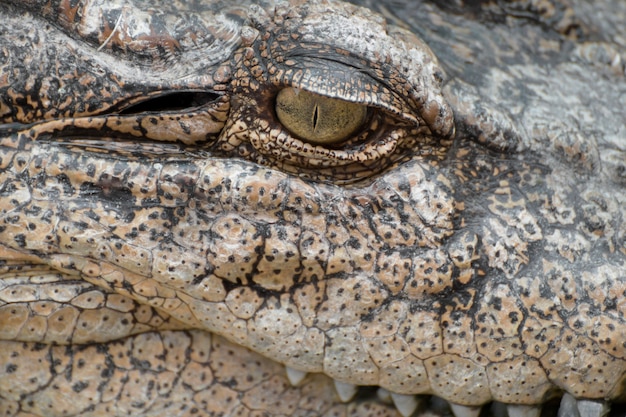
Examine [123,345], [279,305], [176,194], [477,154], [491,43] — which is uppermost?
[491,43]

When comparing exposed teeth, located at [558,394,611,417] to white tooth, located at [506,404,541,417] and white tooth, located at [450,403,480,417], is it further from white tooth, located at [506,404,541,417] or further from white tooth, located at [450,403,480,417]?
white tooth, located at [450,403,480,417]

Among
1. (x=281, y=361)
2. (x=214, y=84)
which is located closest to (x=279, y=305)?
(x=281, y=361)

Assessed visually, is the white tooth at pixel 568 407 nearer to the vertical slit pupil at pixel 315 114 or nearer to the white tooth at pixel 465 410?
the white tooth at pixel 465 410

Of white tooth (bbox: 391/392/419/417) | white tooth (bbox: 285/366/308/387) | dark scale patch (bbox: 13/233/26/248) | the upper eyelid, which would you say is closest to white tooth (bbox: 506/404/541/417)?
white tooth (bbox: 391/392/419/417)

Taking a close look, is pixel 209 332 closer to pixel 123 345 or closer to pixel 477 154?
pixel 123 345

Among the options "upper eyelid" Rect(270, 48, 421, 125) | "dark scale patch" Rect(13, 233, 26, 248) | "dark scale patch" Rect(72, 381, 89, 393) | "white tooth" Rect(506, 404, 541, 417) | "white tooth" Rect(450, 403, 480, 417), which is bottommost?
"dark scale patch" Rect(72, 381, 89, 393)

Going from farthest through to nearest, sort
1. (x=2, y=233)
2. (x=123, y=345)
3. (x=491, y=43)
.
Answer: (x=491, y=43)
(x=123, y=345)
(x=2, y=233)
